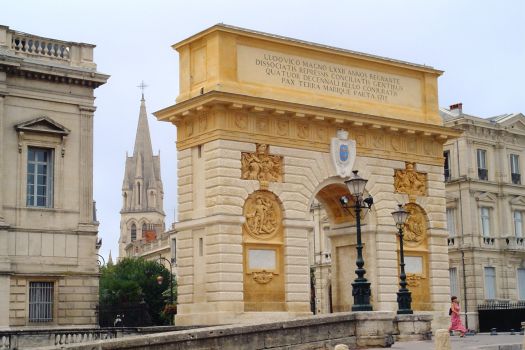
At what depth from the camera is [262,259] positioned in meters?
31.8

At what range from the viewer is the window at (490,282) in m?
52.1

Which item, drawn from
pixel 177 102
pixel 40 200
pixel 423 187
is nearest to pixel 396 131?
pixel 423 187

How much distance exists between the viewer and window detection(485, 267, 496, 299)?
171ft

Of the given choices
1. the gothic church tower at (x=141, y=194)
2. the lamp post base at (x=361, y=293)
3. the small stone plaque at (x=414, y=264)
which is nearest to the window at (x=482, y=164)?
the small stone plaque at (x=414, y=264)

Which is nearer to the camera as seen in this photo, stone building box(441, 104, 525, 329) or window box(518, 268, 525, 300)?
stone building box(441, 104, 525, 329)

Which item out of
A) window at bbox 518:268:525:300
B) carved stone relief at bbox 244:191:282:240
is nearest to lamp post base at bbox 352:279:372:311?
carved stone relief at bbox 244:191:282:240

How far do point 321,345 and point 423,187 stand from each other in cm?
1652

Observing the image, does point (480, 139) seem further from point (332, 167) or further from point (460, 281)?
point (332, 167)

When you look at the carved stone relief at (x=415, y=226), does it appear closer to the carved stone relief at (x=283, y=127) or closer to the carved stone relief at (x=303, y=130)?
the carved stone relief at (x=303, y=130)

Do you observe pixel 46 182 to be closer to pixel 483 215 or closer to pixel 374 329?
pixel 374 329

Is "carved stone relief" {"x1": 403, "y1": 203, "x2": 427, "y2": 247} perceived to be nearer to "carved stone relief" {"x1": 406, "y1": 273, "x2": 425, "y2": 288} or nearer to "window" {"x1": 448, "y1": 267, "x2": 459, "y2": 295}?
"carved stone relief" {"x1": 406, "y1": 273, "x2": 425, "y2": 288}

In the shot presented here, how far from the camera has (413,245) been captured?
36375 mm

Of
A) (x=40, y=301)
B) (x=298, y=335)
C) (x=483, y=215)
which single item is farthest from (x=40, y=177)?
(x=483, y=215)

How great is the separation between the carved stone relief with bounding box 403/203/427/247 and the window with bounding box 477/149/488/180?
17.2 m
